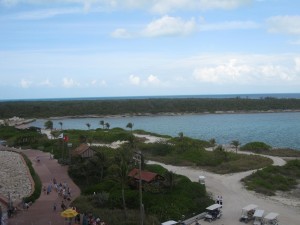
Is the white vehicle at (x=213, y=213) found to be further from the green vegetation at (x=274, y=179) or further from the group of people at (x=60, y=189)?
the group of people at (x=60, y=189)

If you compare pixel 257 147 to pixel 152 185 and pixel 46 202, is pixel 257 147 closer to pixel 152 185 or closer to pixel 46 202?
pixel 152 185

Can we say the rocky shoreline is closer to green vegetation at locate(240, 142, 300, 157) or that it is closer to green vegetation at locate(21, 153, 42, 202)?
green vegetation at locate(21, 153, 42, 202)

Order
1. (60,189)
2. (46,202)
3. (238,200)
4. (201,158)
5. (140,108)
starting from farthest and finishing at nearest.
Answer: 1. (140,108)
2. (201,158)
3. (60,189)
4. (238,200)
5. (46,202)

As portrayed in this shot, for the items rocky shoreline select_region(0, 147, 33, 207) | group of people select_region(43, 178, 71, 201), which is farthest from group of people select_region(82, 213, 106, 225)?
rocky shoreline select_region(0, 147, 33, 207)

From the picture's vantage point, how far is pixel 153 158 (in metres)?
48.4

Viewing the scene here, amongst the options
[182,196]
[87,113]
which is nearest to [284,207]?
[182,196]

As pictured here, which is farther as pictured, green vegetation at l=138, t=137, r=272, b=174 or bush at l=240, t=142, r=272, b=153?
bush at l=240, t=142, r=272, b=153

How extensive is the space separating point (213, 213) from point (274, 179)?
43.3ft

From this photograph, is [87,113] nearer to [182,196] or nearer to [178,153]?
[178,153]

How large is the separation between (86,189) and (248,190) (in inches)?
551

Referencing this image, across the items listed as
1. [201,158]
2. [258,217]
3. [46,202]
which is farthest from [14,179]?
[258,217]

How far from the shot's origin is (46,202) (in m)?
29.4

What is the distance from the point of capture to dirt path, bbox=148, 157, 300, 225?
86.4 feet

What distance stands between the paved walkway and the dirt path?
1012 cm
